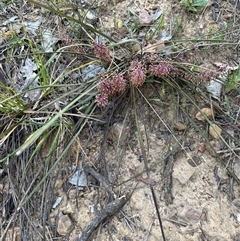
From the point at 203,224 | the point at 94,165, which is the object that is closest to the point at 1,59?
the point at 94,165

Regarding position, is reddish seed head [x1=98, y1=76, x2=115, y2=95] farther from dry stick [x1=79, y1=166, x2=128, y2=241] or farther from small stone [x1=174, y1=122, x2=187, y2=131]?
dry stick [x1=79, y1=166, x2=128, y2=241]

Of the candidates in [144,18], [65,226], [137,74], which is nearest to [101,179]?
[65,226]

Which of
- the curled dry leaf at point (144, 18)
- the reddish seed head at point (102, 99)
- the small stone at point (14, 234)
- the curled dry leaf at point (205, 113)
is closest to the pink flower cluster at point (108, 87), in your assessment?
the reddish seed head at point (102, 99)

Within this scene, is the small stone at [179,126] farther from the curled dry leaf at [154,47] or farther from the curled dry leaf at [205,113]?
the curled dry leaf at [154,47]

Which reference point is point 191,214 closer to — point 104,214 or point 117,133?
point 104,214

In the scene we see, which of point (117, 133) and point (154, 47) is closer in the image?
point (117, 133)
